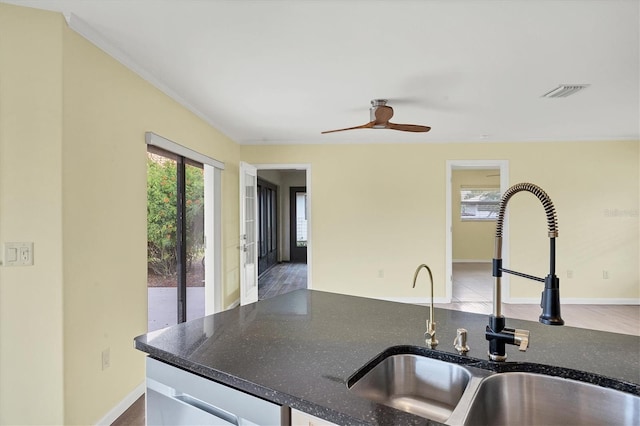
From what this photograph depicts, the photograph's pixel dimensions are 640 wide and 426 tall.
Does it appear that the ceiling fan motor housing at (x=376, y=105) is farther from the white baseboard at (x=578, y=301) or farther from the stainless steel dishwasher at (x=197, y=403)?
the white baseboard at (x=578, y=301)

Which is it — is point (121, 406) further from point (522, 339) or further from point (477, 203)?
point (477, 203)

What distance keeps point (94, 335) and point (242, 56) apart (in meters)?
1.98

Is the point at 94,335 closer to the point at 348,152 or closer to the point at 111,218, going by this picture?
the point at 111,218

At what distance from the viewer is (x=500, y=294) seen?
1.03 m

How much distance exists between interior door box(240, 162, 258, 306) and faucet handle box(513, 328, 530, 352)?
12.5 feet

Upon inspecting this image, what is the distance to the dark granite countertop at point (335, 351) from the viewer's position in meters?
0.86

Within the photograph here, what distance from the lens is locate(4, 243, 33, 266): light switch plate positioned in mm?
Result: 1681

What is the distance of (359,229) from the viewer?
5090 millimetres

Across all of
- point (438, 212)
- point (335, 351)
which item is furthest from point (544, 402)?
point (438, 212)

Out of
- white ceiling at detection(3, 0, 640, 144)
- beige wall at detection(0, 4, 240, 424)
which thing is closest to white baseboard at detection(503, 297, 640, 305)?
white ceiling at detection(3, 0, 640, 144)

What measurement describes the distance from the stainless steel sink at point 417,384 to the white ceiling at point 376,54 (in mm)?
1706

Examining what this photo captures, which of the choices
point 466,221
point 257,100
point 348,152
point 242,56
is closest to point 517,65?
point 242,56

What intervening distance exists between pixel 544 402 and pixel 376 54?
2.09 m

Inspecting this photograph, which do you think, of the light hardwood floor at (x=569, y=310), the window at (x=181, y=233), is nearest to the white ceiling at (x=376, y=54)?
the window at (x=181, y=233)
